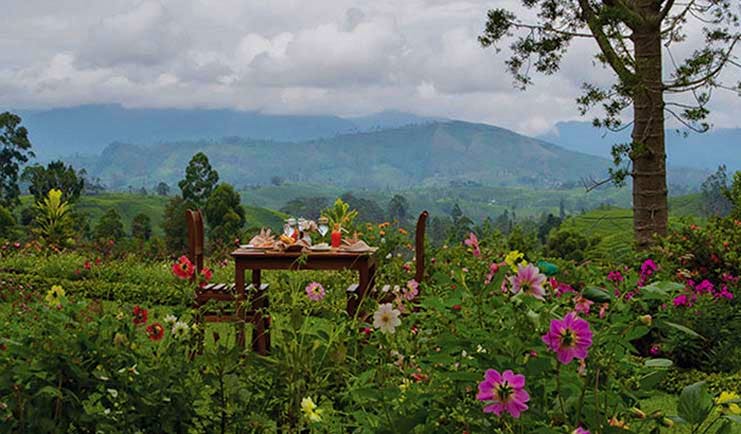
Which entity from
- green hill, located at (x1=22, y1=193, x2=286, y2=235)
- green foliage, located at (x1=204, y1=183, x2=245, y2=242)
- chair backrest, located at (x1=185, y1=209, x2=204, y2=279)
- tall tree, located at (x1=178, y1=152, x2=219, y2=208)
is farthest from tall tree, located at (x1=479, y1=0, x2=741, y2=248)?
green hill, located at (x1=22, y1=193, x2=286, y2=235)

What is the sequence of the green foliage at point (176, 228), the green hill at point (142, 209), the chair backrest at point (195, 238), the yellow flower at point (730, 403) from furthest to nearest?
the green hill at point (142, 209)
the green foliage at point (176, 228)
the chair backrest at point (195, 238)
the yellow flower at point (730, 403)

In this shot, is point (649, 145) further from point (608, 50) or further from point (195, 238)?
point (195, 238)

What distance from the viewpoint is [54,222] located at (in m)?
11.0

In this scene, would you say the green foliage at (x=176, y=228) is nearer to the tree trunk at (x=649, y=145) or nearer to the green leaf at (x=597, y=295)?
the tree trunk at (x=649, y=145)

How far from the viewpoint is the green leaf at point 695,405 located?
4.95 ft

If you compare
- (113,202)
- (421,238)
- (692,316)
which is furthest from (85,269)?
(113,202)

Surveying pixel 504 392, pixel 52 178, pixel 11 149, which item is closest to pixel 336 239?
pixel 504 392

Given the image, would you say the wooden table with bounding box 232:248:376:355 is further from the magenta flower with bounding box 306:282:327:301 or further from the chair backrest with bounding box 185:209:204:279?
the magenta flower with bounding box 306:282:327:301

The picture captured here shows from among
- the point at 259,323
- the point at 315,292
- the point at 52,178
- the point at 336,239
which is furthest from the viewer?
the point at 52,178

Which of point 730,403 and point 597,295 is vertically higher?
point 597,295

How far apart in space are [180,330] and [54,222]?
9.35 metres

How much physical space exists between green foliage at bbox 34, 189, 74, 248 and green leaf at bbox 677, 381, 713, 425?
1033 cm

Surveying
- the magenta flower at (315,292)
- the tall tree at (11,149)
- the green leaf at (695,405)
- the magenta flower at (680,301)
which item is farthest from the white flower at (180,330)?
the tall tree at (11,149)

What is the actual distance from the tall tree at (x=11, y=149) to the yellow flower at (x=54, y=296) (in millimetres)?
49266
